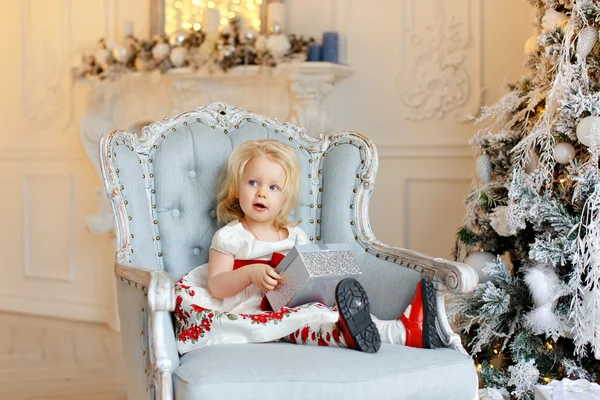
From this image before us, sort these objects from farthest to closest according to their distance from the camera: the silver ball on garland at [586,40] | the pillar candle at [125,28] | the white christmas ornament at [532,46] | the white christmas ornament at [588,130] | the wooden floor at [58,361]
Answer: the pillar candle at [125,28] < the wooden floor at [58,361] < the white christmas ornament at [532,46] < the silver ball on garland at [586,40] < the white christmas ornament at [588,130]

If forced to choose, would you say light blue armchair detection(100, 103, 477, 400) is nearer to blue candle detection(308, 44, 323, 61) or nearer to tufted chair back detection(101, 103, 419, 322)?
tufted chair back detection(101, 103, 419, 322)

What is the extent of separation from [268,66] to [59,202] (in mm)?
1582

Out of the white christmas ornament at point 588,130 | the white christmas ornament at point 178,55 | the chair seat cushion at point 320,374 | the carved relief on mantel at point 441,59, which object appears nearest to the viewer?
the chair seat cushion at point 320,374

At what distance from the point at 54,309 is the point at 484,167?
8.97 ft

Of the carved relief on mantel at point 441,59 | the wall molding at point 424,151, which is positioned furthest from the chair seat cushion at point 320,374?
the carved relief on mantel at point 441,59

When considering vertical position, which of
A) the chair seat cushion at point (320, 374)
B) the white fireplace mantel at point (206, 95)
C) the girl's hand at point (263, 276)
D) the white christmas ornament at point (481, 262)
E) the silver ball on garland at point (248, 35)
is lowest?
the chair seat cushion at point (320, 374)

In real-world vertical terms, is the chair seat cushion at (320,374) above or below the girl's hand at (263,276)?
below

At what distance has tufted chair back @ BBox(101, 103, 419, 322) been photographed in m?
2.02

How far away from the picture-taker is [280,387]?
1469 millimetres

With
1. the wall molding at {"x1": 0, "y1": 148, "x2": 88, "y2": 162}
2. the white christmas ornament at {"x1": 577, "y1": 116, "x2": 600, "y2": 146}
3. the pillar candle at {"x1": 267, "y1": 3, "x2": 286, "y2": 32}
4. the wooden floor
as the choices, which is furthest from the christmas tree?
the wall molding at {"x1": 0, "y1": 148, "x2": 88, "y2": 162}

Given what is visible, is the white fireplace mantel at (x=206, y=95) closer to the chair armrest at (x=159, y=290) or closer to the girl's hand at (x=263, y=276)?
the girl's hand at (x=263, y=276)

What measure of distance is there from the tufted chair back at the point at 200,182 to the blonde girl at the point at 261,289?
0.07m

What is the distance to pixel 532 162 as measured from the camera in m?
2.32

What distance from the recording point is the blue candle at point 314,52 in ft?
10.9
